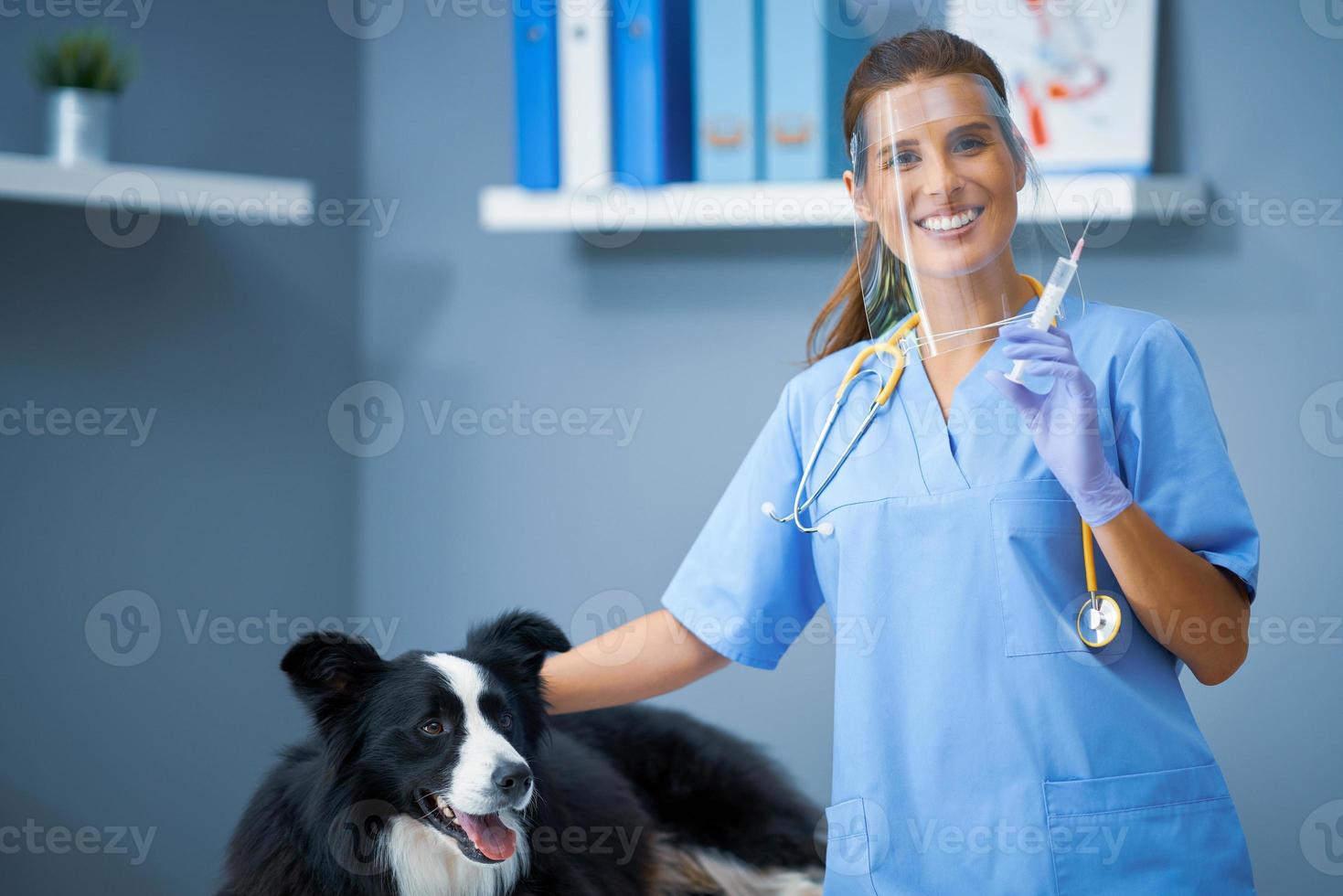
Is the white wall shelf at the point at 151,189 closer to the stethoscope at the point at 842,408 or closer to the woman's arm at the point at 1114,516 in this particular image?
the stethoscope at the point at 842,408

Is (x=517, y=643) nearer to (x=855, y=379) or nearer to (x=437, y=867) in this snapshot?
(x=437, y=867)

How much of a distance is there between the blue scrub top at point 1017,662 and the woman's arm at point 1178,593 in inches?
0.9

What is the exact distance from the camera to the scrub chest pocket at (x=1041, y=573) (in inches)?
38.4

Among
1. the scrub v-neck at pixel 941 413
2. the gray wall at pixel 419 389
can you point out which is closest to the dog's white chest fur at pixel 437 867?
the scrub v-neck at pixel 941 413

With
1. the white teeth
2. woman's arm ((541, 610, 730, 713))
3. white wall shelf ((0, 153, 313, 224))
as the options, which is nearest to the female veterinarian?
the white teeth

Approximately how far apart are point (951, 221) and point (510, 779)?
2.11 feet

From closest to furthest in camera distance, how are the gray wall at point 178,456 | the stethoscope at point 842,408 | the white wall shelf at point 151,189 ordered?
the stethoscope at point 842,408, the white wall shelf at point 151,189, the gray wall at point 178,456

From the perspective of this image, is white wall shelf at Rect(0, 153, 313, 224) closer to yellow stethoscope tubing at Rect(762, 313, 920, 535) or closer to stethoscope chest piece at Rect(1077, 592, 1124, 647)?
yellow stethoscope tubing at Rect(762, 313, 920, 535)

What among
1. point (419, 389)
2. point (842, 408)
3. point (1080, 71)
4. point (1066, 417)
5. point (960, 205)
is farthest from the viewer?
point (419, 389)

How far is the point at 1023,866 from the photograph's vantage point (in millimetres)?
960

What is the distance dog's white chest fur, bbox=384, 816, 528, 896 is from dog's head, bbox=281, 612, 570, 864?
2cm

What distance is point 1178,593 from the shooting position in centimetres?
92

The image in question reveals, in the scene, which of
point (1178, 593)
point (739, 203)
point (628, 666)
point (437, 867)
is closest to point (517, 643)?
point (628, 666)

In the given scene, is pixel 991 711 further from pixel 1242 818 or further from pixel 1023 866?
pixel 1242 818
